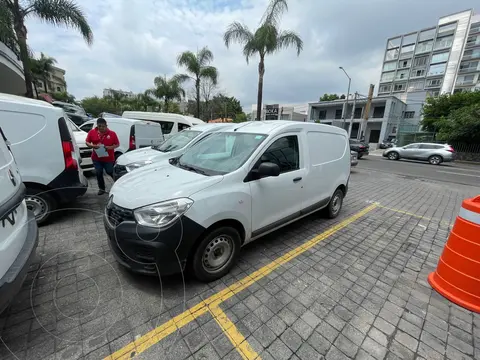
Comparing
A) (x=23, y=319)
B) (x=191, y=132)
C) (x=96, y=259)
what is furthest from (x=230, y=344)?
(x=191, y=132)

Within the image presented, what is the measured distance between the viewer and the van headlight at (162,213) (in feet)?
6.75

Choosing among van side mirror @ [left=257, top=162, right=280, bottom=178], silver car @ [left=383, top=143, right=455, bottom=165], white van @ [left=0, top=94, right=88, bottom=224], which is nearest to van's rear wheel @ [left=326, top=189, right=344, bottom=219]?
van side mirror @ [left=257, top=162, right=280, bottom=178]

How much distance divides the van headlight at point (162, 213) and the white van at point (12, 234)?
0.89 meters

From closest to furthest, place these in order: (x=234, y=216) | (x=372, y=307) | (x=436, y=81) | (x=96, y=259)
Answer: (x=372, y=307)
(x=234, y=216)
(x=96, y=259)
(x=436, y=81)

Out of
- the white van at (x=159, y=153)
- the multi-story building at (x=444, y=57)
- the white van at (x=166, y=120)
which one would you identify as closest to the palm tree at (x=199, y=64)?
the white van at (x=166, y=120)

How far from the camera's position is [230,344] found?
5.83ft

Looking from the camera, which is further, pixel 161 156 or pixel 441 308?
pixel 161 156

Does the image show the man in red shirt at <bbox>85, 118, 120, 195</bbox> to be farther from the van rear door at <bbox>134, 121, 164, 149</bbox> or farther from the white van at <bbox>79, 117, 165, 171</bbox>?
the van rear door at <bbox>134, 121, 164, 149</bbox>

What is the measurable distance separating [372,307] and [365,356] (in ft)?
2.08

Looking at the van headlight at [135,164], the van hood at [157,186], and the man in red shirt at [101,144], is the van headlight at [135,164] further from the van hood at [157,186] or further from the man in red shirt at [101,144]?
the van hood at [157,186]

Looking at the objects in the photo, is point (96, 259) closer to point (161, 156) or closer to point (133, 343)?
point (133, 343)

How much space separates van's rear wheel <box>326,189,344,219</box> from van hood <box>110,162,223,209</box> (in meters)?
2.84

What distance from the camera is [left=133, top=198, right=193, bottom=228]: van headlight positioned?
2.06 metres

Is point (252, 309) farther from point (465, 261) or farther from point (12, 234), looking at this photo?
point (465, 261)
